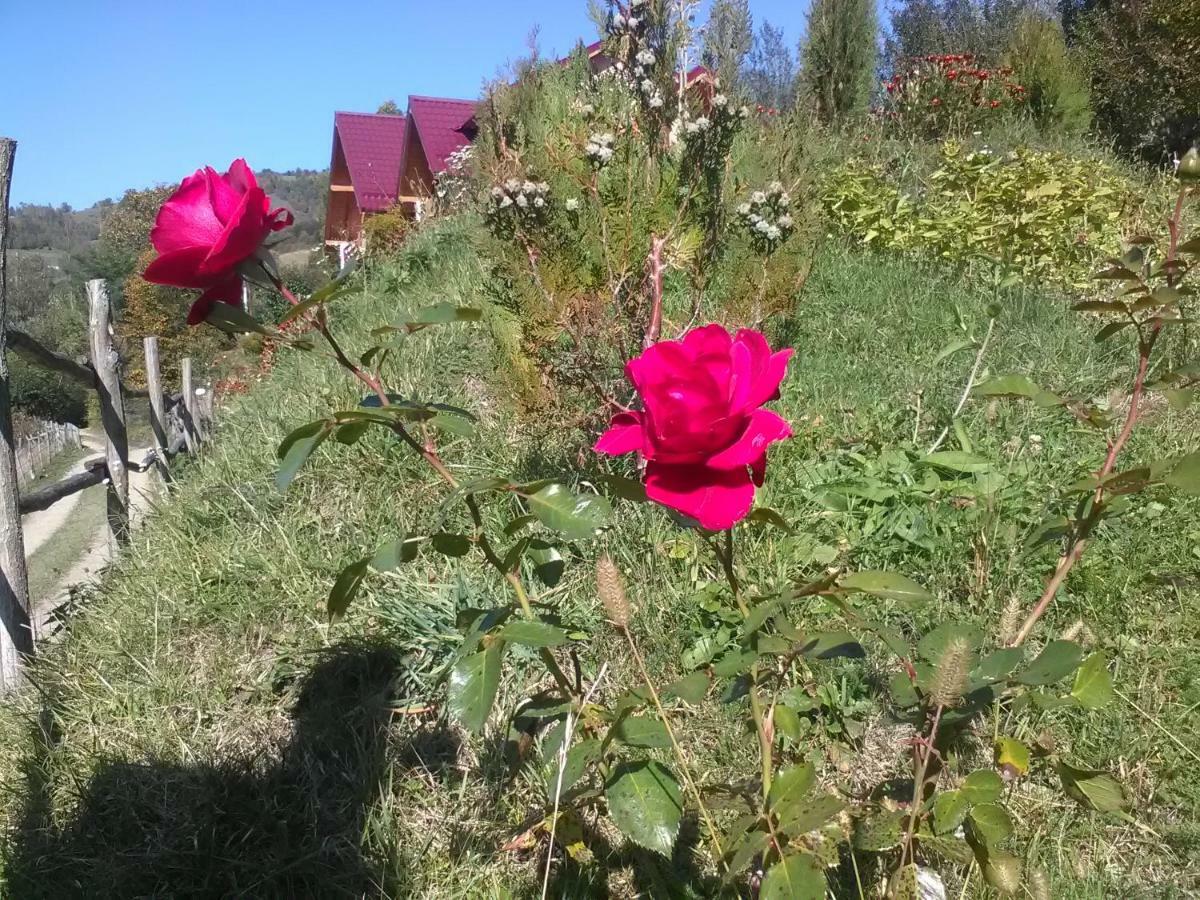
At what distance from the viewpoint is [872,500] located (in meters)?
2.58

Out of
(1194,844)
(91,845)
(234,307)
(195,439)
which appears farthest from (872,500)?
(195,439)

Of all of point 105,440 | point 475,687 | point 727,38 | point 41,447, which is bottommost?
point 41,447

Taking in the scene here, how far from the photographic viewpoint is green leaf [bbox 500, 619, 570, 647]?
91 cm

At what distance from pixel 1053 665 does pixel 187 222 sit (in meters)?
1.13

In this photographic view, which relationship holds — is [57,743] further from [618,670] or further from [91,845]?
[618,670]

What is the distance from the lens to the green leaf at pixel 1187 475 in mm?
1009

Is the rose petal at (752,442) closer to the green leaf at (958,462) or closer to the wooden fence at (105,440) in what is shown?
the green leaf at (958,462)

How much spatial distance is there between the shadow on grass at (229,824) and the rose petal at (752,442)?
1.45 meters

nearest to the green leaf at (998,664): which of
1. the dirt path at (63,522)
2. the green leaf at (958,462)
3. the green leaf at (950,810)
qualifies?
the green leaf at (950,810)

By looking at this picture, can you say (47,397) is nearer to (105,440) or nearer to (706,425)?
(105,440)

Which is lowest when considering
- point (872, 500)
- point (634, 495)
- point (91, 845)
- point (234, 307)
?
point (91, 845)

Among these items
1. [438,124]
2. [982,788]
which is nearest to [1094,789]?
[982,788]

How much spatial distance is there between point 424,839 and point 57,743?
1.16m

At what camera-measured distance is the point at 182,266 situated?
0.92 metres
